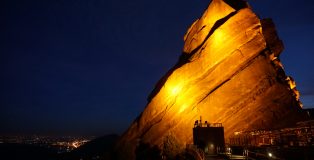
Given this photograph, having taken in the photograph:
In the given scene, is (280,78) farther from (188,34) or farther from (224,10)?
(188,34)

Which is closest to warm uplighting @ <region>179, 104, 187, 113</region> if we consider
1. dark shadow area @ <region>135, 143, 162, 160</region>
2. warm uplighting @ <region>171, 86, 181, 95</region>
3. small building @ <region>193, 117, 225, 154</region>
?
warm uplighting @ <region>171, 86, 181, 95</region>

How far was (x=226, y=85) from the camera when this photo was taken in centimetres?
4159

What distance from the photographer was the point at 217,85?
42.2 meters

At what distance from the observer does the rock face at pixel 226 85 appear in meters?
38.7

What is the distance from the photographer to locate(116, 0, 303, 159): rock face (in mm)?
38719

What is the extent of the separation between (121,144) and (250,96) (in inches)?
1083

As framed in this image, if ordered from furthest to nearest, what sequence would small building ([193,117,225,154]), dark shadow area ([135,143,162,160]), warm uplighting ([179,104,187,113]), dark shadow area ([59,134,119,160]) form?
dark shadow area ([59,134,119,160]), dark shadow area ([135,143,162,160]), warm uplighting ([179,104,187,113]), small building ([193,117,225,154])

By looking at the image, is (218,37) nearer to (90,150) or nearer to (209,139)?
(209,139)

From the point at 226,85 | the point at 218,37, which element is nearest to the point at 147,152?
the point at 226,85

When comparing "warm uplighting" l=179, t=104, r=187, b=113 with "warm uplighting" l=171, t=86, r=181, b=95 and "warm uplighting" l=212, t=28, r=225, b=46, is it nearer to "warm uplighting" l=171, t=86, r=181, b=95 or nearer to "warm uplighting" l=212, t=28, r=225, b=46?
"warm uplighting" l=171, t=86, r=181, b=95

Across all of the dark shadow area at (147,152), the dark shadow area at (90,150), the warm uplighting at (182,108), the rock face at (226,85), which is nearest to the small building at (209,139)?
the rock face at (226,85)

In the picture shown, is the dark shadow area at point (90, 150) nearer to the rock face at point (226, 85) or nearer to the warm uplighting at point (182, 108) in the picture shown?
the rock face at point (226, 85)

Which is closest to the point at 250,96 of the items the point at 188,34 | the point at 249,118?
the point at 249,118

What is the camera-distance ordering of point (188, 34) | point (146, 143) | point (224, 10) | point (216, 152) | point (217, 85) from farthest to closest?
point (188, 34) → point (146, 143) → point (224, 10) → point (217, 85) → point (216, 152)
